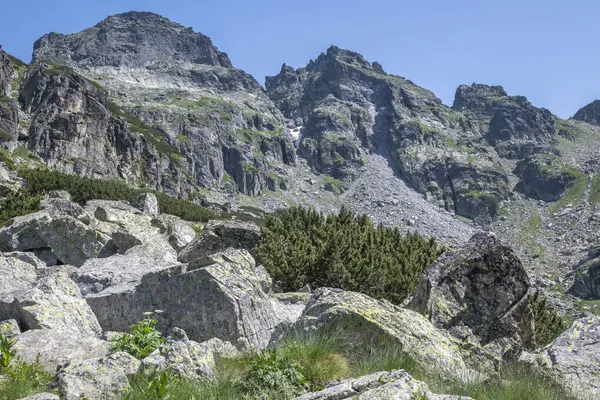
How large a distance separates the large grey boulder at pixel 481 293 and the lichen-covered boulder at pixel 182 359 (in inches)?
177

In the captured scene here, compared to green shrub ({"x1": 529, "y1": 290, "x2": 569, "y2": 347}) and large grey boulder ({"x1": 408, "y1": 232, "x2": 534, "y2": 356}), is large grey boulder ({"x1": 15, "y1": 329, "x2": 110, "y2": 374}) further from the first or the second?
green shrub ({"x1": 529, "y1": 290, "x2": 569, "y2": 347})

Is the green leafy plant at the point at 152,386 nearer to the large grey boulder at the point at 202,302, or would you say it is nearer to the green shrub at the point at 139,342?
the green shrub at the point at 139,342

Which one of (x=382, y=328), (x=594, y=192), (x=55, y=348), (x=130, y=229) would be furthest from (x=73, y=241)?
(x=594, y=192)

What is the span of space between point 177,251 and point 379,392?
15796mm

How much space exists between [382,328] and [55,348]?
4.68 meters

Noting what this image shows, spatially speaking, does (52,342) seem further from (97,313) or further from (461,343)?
(461,343)

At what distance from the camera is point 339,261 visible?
1440 centimetres

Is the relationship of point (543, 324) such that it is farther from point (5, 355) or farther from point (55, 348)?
point (5, 355)

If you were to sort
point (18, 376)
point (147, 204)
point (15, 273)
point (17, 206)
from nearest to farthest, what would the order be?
point (18, 376), point (15, 273), point (17, 206), point (147, 204)

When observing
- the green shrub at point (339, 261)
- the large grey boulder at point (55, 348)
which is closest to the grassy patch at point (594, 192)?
the green shrub at point (339, 261)

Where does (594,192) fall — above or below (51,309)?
above

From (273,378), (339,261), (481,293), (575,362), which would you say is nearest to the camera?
(273,378)

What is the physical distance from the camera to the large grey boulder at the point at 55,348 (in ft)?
20.9

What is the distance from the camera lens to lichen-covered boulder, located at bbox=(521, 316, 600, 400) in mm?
5652
